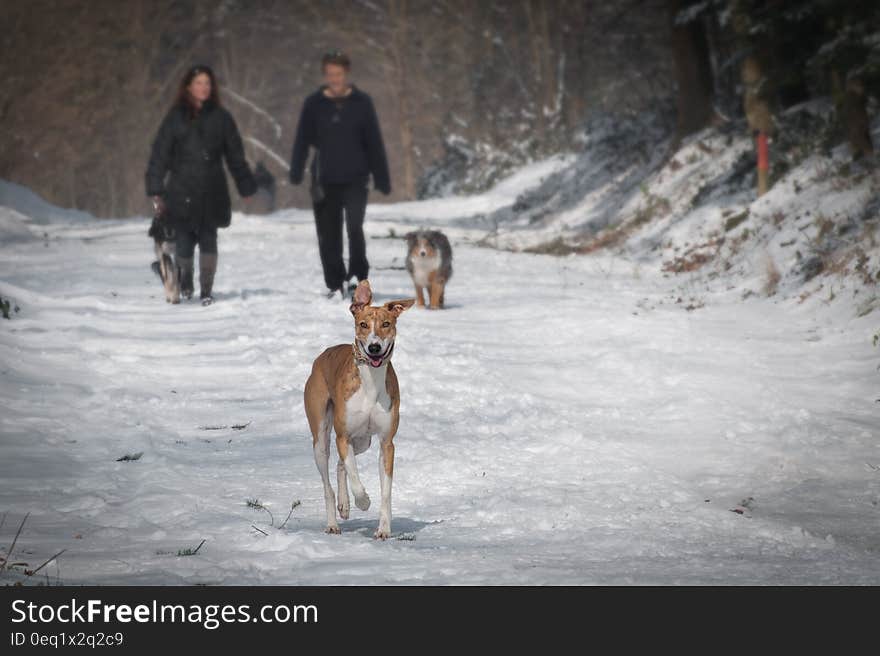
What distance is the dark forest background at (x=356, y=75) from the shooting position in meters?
45.0

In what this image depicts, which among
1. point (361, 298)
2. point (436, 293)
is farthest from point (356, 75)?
point (361, 298)

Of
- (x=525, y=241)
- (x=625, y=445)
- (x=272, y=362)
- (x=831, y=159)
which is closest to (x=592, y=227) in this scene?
(x=525, y=241)

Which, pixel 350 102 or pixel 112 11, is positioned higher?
pixel 112 11

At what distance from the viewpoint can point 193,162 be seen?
46.5 ft

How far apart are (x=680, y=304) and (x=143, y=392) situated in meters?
7.83

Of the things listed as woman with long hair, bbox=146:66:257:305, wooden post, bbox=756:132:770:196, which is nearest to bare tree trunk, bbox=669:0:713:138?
wooden post, bbox=756:132:770:196

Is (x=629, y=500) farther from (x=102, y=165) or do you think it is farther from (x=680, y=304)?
(x=102, y=165)

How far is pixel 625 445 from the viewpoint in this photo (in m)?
8.66

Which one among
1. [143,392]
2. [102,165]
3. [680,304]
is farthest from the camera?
[102,165]

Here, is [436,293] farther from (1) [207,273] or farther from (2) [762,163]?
(2) [762,163]

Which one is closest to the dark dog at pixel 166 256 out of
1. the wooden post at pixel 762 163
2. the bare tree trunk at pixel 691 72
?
the wooden post at pixel 762 163

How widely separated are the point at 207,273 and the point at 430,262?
2796mm

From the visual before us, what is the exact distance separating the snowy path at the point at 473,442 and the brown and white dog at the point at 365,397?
27 cm

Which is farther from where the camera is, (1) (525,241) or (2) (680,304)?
(1) (525,241)
